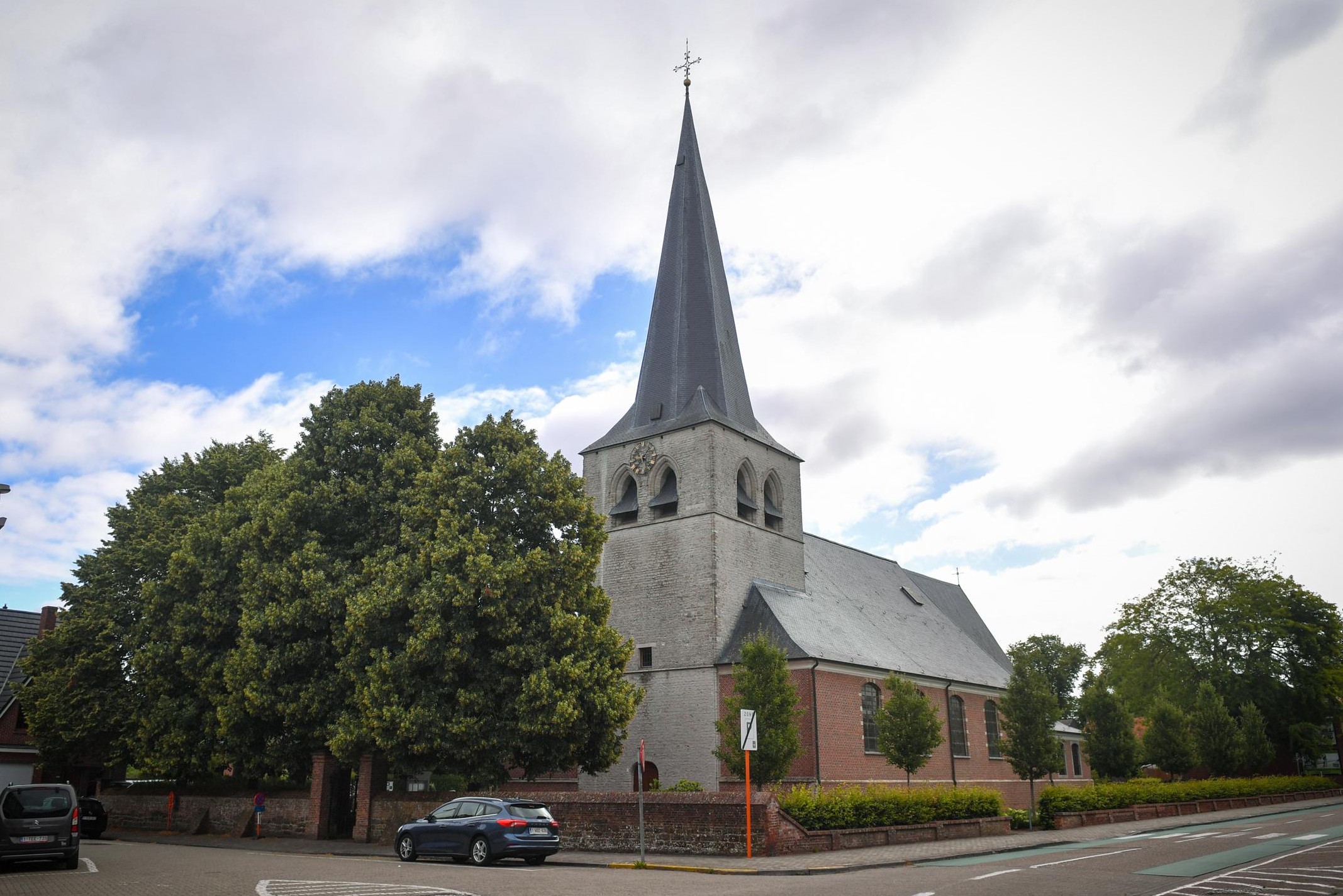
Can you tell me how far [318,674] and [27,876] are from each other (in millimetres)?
10237

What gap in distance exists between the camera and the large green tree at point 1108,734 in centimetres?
3772

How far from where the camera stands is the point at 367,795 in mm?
26203

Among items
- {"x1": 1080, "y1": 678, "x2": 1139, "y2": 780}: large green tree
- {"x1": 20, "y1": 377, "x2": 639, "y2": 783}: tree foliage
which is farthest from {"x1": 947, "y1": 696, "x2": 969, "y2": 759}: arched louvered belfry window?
{"x1": 20, "y1": 377, "x2": 639, "y2": 783}: tree foliage

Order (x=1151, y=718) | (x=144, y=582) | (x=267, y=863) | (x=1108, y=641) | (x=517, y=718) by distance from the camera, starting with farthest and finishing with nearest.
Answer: (x=1108, y=641), (x=1151, y=718), (x=144, y=582), (x=517, y=718), (x=267, y=863)

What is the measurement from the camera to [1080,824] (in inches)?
1201

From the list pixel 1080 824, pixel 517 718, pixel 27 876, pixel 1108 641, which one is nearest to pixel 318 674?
pixel 517 718

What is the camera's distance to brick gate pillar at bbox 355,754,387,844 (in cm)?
2590

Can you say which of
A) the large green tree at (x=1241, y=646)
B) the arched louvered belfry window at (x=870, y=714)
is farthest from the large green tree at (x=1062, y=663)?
the arched louvered belfry window at (x=870, y=714)

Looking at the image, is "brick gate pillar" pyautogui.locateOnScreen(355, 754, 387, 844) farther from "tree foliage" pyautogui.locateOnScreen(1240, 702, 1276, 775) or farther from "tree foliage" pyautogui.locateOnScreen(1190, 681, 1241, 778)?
"tree foliage" pyautogui.locateOnScreen(1240, 702, 1276, 775)

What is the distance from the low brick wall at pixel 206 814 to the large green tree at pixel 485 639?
414cm

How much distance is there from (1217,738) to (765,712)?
31.0 m

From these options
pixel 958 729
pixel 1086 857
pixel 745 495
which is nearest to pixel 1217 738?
pixel 958 729

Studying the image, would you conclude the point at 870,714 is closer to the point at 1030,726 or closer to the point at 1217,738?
the point at 1030,726

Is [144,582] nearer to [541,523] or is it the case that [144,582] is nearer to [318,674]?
[318,674]
